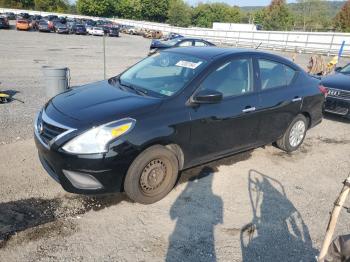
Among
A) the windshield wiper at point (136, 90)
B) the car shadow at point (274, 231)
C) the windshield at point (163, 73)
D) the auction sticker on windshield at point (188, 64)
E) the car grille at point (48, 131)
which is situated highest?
the auction sticker on windshield at point (188, 64)

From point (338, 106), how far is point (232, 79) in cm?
458

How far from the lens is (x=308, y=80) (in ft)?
19.9

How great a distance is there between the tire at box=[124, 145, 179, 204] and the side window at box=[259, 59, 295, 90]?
6.46 feet

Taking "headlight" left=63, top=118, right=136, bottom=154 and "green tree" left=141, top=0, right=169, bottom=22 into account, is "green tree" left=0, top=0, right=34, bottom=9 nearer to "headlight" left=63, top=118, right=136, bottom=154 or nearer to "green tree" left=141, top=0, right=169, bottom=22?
"green tree" left=141, top=0, right=169, bottom=22

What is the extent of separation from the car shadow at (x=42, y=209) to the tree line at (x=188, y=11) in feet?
252

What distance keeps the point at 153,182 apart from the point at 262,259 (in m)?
1.48

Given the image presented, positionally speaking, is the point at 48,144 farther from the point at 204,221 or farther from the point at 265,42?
the point at 265,42

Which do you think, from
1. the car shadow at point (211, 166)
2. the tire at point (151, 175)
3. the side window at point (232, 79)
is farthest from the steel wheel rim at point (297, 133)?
the tire at point (151, 175)

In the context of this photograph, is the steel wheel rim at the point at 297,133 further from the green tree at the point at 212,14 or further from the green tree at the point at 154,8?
the green tree at the point at 154,8

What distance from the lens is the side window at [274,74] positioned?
5133mm

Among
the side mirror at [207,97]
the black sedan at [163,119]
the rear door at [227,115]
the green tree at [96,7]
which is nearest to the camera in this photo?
the black sedan at [163,119]

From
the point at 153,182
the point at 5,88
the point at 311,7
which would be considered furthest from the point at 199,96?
the point at 311,7

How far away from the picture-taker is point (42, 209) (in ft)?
12.6

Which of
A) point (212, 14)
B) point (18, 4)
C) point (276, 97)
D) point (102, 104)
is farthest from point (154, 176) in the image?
point (18, 4)
